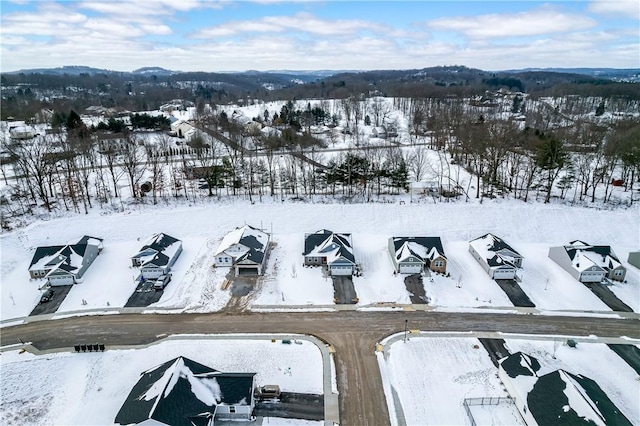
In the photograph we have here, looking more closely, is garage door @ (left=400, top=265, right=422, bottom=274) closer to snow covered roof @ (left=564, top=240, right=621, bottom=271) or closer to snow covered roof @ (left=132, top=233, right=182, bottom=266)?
snow covered roof @ (left=564, top=240, right=621, bottom=271)

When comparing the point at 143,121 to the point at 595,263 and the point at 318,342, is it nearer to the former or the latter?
the point at 318,342

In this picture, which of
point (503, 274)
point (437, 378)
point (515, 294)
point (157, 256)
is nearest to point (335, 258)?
point (437, 378)

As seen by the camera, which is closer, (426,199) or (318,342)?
(318,342)

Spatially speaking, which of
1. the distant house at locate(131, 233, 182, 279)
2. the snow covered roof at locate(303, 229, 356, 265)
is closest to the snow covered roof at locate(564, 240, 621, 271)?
the snow covered roof at locate(303, 229, 356, 265)

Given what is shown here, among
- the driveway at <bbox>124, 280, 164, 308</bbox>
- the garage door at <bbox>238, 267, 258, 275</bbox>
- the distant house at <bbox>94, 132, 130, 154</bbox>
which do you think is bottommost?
the driveway at <bbox>124, 280, 164, 308</bbox>

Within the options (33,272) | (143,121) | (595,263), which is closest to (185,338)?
(33,272)
